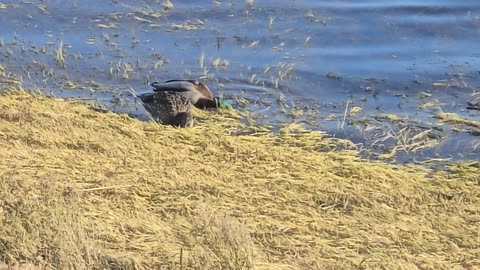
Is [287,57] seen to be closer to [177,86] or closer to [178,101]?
[177,86]

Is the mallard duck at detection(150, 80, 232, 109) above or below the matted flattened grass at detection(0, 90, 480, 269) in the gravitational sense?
below

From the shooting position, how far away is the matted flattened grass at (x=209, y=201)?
4.62 metres

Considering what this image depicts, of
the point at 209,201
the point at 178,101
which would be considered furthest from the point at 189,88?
the point at 209,201

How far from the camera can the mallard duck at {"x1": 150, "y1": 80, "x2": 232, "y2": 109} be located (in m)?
7.61

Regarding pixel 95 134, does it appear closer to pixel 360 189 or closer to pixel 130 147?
pixel 130 147

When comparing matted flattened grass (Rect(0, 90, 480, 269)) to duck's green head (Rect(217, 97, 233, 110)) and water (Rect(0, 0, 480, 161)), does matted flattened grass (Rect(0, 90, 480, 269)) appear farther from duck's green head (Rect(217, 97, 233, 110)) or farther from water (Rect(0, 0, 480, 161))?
water (Rect(0, 0, 480, 161))

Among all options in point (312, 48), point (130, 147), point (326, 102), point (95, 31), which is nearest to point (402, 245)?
point (130, 147)

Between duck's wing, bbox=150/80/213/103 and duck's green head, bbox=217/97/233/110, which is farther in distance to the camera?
duck's wing, bbox=150/80/213/103

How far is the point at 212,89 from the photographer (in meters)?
8.33

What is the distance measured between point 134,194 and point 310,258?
1.38 meters

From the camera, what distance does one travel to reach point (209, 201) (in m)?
5.57

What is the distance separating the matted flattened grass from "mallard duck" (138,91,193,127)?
11 cm

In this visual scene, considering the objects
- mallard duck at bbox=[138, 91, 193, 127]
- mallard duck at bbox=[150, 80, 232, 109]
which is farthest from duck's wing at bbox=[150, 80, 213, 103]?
mallard duck at bbox=[138, 91, 193, 127]

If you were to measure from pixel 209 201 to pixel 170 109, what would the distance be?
1787 millimetres
